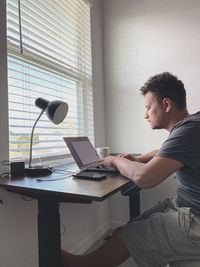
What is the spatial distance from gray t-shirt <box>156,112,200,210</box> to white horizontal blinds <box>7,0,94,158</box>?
976mm

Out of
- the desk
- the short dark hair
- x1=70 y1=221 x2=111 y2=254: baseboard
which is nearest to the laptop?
the desk

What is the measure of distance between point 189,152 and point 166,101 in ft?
1.32

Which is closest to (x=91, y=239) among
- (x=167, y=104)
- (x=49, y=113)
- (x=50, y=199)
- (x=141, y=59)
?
(x=50, y=199)

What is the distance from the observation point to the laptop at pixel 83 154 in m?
1.32

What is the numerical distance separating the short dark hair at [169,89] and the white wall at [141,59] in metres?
0.89

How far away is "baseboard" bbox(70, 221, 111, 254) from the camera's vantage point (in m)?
1.81

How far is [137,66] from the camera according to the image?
2.25 metres

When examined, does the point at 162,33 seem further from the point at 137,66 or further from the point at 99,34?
the point at 99,34

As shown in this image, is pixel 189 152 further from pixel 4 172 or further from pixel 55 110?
pixel 4 172

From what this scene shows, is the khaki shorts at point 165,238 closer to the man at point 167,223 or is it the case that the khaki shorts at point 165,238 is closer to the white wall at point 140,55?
the man at point 167,223

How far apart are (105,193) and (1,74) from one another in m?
0.93

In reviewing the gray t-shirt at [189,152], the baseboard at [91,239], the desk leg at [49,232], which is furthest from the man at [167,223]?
the baseboard at [91,239]

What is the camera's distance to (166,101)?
120 centimetres

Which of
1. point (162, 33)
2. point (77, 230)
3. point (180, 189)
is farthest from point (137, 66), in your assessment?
point (77, 230)
